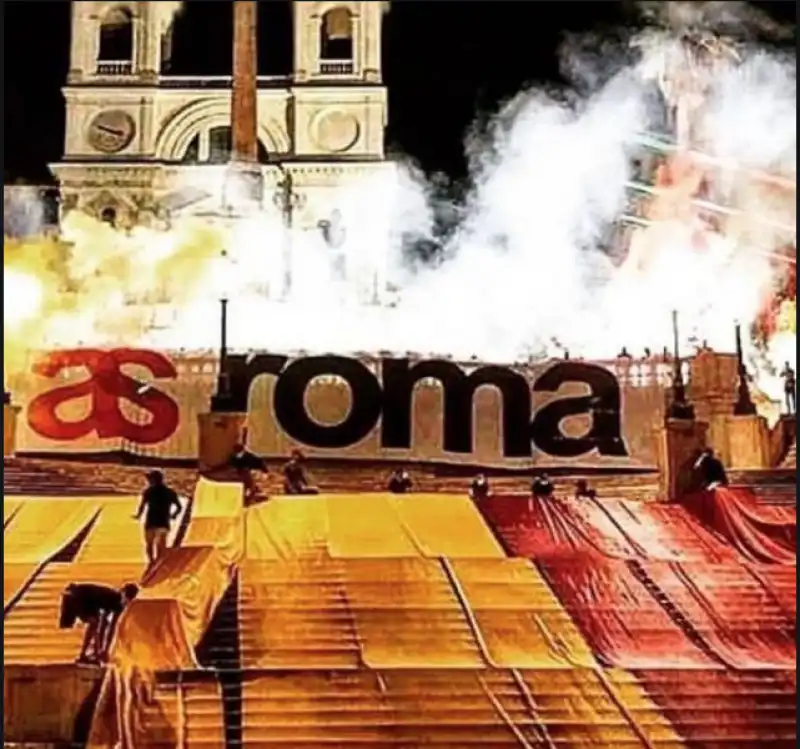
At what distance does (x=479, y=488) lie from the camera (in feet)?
18.5

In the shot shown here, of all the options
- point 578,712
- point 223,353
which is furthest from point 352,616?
point 223,353

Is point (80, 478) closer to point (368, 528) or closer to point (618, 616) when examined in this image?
point (368, 528)

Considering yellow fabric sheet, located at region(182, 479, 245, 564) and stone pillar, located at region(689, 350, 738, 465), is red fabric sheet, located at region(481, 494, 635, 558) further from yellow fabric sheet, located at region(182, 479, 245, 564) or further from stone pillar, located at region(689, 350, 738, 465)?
yellow fabric sheet, located at region(182, 479, 245, 564)

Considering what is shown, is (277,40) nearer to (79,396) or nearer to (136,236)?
(136,236)

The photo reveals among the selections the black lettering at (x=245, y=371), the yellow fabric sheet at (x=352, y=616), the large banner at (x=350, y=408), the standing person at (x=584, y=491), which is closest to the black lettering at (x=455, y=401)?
the large banner at (x=350, y=408)

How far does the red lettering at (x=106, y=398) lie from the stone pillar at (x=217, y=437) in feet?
0.41

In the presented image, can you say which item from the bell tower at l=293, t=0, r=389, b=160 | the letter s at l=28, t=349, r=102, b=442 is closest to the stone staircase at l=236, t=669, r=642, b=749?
the letter s at l=28, t=349, r=102, b=442

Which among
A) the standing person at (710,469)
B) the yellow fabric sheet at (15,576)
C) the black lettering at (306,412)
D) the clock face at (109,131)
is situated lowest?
the yellow fabric sheet at (15,576)

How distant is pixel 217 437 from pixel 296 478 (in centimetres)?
33

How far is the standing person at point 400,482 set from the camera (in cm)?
558

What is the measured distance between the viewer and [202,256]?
5.81 m

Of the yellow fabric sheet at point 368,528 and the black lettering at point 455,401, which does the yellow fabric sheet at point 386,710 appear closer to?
the yellow fabric sheet at point 368,528

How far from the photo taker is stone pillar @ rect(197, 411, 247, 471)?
220 inches

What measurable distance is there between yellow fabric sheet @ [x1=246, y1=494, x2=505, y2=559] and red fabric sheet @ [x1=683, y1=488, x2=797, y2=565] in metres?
0.82
